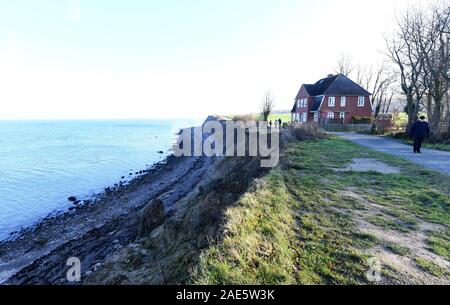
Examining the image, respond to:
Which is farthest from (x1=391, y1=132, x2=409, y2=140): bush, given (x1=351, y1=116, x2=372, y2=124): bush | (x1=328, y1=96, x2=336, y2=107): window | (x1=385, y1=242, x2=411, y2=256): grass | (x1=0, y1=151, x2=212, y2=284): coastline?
(x1=385, y1=242, x2=411, y2=256): grass

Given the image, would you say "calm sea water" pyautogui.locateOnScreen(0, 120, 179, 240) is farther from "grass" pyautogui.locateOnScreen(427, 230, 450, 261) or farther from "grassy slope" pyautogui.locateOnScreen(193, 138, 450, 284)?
"grass" pyautogui.locateOnScreen(427, 230, 450, 261)

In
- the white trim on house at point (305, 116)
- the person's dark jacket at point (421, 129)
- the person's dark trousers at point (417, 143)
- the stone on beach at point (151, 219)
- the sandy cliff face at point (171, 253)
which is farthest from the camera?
the white trim on house at point (305, 116)

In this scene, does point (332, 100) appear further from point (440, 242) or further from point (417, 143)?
point (440, 242)

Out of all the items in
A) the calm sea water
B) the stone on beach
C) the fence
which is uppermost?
the fence

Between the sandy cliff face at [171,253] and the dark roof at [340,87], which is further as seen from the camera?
the dark roof at [340,87]

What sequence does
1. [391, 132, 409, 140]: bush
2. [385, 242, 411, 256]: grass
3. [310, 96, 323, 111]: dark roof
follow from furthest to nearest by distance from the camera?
[310, 96, 323, 111]: dark roof
[391, 132, 409, 140]: bush
[385, 242, 411, 256]: grass

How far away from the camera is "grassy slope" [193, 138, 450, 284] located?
12.5 feet

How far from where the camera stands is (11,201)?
18.0 meters

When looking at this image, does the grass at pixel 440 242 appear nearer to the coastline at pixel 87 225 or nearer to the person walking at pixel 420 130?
the coastline at pixel 87 225

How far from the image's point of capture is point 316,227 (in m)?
5.48

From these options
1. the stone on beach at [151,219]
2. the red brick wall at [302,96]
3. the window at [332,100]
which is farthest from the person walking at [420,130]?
the red brick wall at [302,96]

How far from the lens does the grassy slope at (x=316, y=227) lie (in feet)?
12.5

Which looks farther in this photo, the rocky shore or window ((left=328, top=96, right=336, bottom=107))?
window ((left=328, top=96, right=336, bottom=107))
